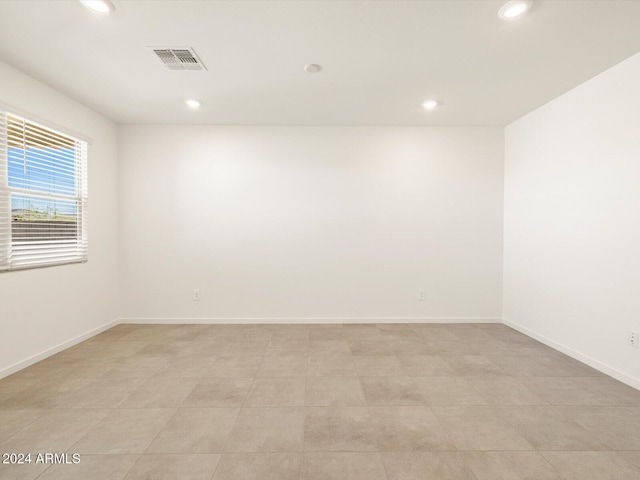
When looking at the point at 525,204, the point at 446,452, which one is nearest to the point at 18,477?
the point at 446,452

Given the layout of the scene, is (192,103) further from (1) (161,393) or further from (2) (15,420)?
(2) (15,420)

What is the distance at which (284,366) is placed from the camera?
2.85 meters

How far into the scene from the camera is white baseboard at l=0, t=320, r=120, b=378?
8.71 feet

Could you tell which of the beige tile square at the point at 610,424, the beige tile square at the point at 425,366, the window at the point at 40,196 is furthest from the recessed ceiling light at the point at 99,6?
the beige tile square at the point at 610,424

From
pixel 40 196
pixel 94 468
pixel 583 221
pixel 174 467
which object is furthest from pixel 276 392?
pixel 583 221

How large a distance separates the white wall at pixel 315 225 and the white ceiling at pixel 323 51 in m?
0.66

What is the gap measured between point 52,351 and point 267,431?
2.62 m

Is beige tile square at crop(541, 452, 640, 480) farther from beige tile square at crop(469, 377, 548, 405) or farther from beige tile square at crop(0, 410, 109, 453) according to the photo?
beige tile square at crop(0, 410, 109, 453)

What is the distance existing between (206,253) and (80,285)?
139cm

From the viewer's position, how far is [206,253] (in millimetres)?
4176

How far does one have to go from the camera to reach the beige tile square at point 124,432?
1769mm

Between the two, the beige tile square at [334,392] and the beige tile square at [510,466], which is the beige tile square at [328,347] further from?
the beige tile square at [510,466]

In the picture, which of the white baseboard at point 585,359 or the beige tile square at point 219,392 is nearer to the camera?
the beige tile square at point 219,392

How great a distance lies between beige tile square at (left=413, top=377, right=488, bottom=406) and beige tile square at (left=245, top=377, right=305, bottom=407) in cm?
95
